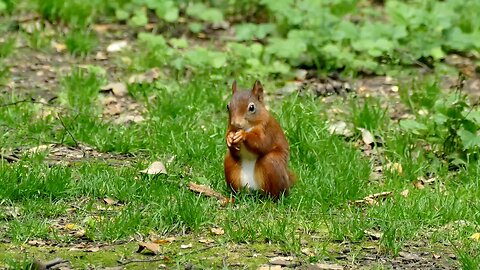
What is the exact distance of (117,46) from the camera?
8.30 m

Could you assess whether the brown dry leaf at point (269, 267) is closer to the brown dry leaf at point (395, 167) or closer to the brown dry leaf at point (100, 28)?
the brown dry leaf at point (395, 167)

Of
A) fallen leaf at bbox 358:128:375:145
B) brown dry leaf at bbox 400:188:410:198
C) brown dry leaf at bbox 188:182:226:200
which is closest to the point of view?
brown dry leaf at bbox 188:182:226:200

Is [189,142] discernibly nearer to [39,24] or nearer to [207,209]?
[207,209]

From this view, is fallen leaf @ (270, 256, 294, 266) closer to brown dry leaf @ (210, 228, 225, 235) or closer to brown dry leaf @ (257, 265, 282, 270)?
brown dry leaf @ (257, 265, 282, 270)

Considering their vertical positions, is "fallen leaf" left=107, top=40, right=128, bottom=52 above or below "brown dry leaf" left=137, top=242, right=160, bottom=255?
above

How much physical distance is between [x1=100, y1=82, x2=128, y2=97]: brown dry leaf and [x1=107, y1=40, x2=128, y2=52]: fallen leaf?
34.2 inches

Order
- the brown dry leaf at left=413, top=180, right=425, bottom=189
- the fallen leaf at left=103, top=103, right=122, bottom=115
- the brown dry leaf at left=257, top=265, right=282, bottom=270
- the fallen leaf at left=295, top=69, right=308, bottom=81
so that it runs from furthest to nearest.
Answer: the fallen leaf at left=295, top=69, right=308, bottom=81
the fallen leaf at left=103, top=103, right=122, bottom=115
the brown dry leaf at left=413, top=180, right=425, bottom=189
the brown dry leaf at left=257, top=265, right=282, bottom=270

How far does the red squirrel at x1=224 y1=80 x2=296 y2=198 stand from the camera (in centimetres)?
512

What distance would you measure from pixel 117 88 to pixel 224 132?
1.32m

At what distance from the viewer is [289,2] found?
841 centimetres

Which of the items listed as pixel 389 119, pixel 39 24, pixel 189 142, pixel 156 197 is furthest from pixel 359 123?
pixel 39 24

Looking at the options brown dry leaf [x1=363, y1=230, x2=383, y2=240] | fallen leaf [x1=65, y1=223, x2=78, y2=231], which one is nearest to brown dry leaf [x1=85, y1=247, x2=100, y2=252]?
fallen leaf [x1=65, y1=223, x2=78, y2=231]

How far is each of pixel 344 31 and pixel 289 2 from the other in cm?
62

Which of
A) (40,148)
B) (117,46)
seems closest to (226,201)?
(40,148)
